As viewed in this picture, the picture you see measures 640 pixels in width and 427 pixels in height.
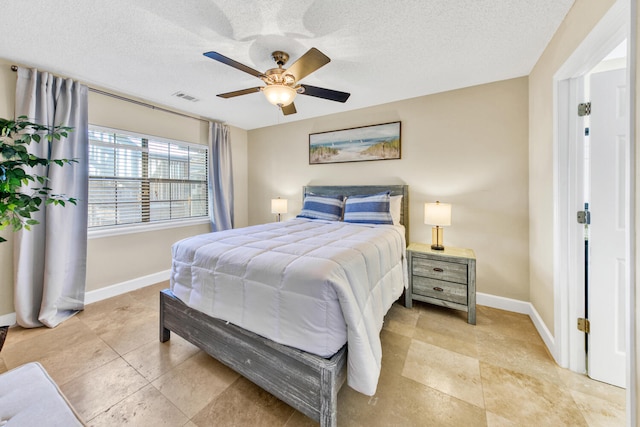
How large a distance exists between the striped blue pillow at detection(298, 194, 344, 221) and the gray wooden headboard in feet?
0.65

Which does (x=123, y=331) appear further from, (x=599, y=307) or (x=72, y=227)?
(x=599, y=307)

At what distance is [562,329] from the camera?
1.68m

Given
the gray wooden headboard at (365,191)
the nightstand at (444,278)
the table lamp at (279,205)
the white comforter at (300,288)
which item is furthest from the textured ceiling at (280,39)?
the nightstand at (444,278)

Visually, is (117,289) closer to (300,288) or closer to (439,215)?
(300,288)

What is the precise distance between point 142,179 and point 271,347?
304 centimetres

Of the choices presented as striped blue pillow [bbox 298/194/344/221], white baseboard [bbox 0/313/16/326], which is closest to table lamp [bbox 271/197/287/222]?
striped blue pillow [bbox 298/194/344/221]

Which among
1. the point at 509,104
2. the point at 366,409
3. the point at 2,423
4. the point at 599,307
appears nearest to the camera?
the point at 2,423

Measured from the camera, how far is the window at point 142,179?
2.80m

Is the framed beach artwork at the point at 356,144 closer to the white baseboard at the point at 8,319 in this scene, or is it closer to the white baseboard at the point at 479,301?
the white baseboard at the point at 479,301

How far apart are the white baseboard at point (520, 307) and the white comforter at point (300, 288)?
1245 mm

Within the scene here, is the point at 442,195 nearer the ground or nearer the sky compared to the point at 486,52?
nearer the ground

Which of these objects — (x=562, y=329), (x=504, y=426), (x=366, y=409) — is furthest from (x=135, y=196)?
(x=562, y=329)

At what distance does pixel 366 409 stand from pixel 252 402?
0.68m

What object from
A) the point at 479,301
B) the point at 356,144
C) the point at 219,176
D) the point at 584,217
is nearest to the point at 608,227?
the point at 584,217
